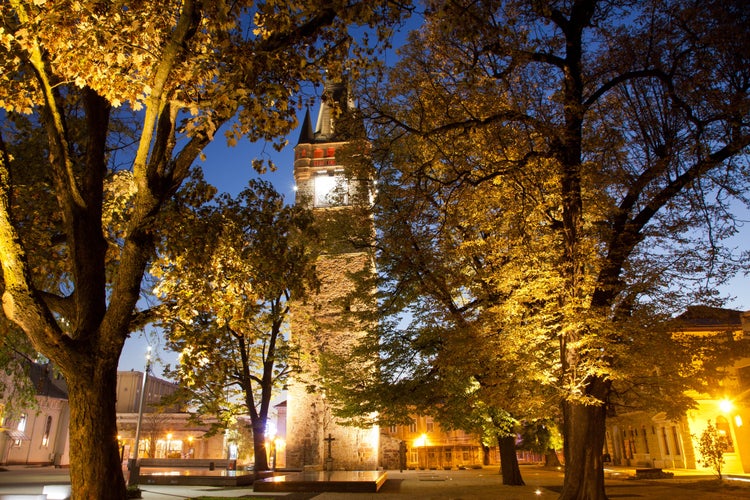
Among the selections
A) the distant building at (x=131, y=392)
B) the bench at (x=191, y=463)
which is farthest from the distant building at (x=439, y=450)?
the distant building at (x=131, y=392)

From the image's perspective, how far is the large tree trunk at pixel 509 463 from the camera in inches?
771

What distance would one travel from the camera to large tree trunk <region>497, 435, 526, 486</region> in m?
19.6

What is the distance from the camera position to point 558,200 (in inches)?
458

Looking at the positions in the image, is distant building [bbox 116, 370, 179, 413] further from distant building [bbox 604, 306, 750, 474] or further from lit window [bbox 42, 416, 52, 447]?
distant building [bbox 604, 306, 750, 474]

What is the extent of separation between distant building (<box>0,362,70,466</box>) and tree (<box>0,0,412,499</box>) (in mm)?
33979

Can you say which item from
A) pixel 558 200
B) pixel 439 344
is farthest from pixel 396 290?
pixel 558 200

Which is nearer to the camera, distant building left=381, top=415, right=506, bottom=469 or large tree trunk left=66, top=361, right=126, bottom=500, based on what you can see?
large tree trunk left=66, top=361, right=126, bottom=500

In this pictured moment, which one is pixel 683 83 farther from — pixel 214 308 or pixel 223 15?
pixel 214 308

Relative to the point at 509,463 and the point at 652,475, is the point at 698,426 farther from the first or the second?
the point at 509,463

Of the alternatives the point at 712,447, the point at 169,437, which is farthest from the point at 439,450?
the point at 712,447

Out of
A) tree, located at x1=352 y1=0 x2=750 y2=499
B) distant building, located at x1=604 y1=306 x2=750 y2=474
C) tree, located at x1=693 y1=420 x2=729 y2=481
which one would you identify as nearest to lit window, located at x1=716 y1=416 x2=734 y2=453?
distant building, located at x1=604 y1=306 x2=750 y2=474

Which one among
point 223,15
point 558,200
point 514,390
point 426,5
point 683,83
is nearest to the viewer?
point 223,15

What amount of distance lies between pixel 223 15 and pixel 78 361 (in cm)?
411

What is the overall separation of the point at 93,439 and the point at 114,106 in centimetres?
404
